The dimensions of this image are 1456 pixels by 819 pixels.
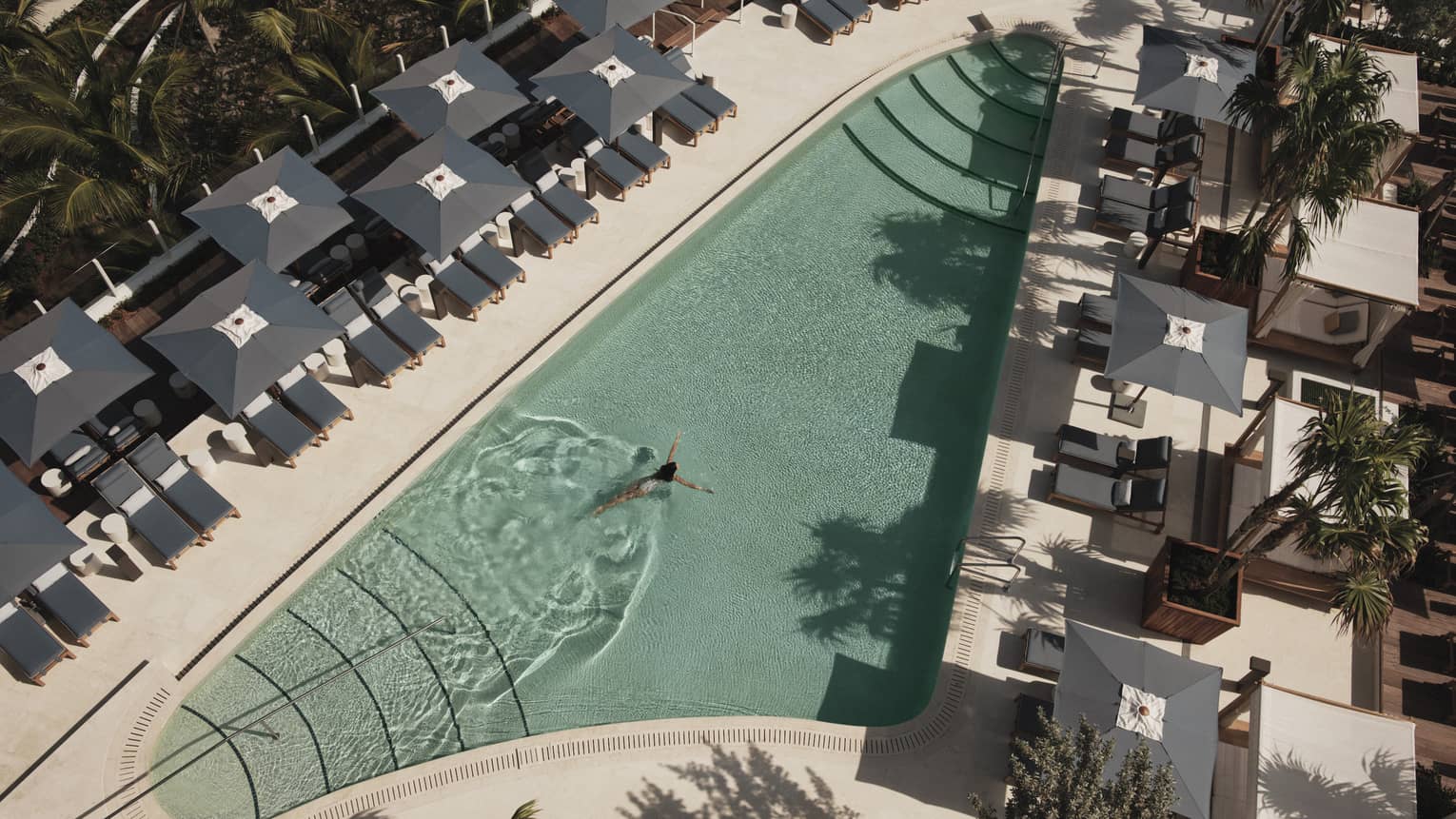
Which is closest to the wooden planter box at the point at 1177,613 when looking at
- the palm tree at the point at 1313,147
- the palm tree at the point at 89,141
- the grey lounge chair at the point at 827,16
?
the palm tree at the point at 1313,147

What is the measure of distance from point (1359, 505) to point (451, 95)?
644 inches

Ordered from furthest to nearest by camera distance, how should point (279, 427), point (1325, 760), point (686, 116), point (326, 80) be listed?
point (686, 116) < point (326, 80) < point (279, 427) < point (1325, 760)

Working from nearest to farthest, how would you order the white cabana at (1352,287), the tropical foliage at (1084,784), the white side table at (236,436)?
the tropical foliage at (1084,784), the white side table at (236,436), the white cabana at (1352,287)

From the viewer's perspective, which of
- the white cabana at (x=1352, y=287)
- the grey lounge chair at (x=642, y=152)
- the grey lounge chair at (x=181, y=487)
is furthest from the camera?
the grey lounge chair at (x=642, y=152)

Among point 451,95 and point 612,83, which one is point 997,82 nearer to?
point 612,83

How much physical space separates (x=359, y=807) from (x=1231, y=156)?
21759 mm

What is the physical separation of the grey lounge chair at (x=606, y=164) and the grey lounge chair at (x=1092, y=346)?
9.04 metres

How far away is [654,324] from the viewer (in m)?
18.3

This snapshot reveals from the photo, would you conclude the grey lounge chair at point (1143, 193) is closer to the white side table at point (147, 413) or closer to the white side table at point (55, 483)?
the white side table at point (147, 413)

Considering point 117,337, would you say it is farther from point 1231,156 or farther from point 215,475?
point 1231,156

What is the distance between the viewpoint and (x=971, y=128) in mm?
22297

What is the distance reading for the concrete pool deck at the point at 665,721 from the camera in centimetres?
1366

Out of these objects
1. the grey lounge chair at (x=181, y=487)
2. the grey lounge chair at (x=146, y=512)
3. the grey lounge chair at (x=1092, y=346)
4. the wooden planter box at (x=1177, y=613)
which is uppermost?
the grey lounge chair at (x=1092, y=346)

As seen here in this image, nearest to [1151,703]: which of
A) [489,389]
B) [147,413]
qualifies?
[489,389]
